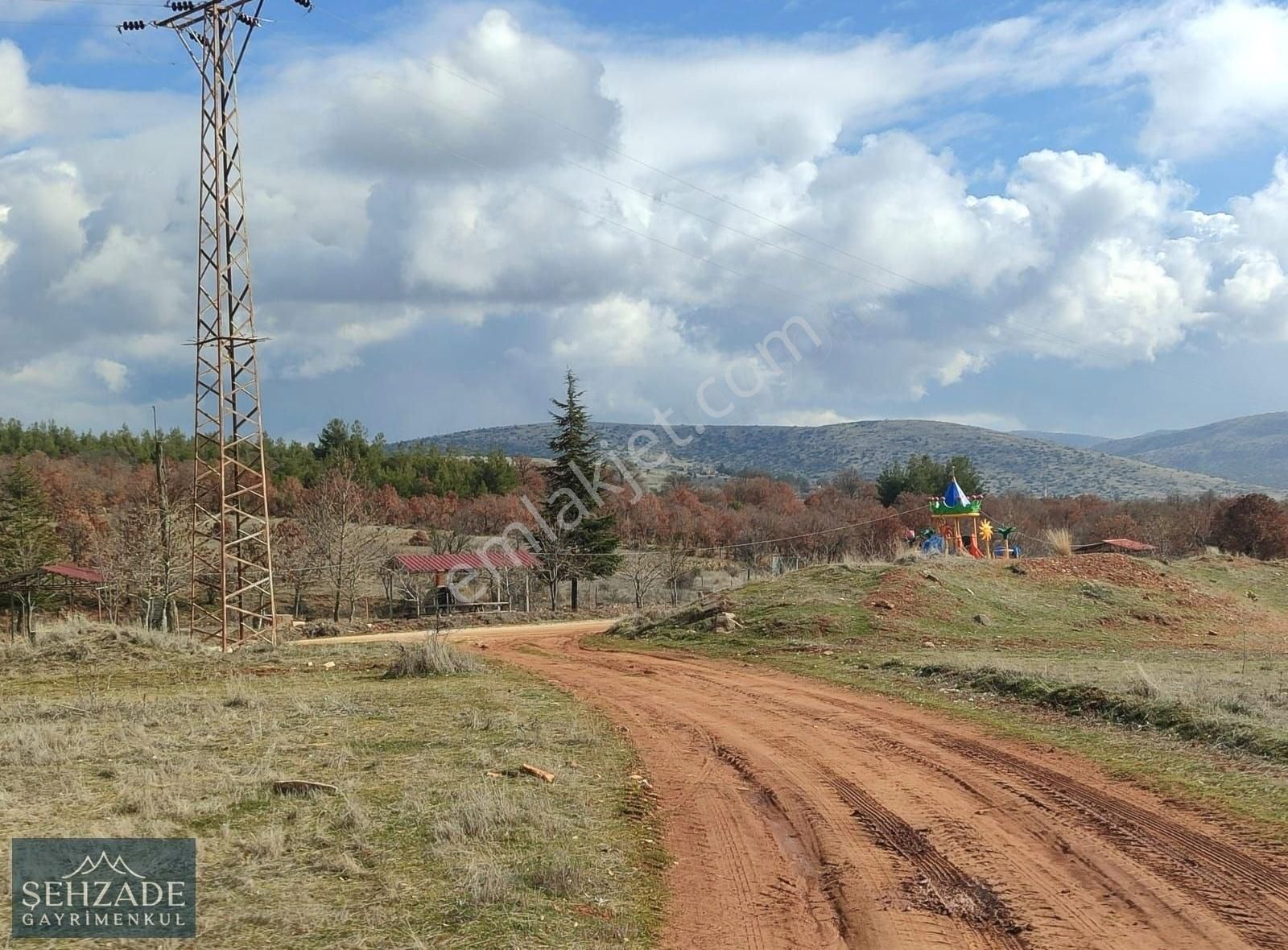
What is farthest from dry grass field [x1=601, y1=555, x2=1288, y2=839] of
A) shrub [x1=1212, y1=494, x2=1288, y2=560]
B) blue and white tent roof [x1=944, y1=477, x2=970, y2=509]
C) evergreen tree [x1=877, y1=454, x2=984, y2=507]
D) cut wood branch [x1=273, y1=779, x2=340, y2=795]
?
evergreen tree [x1=877, y1=454, x2=984, y2=507]

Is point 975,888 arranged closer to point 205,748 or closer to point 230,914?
point 230,914

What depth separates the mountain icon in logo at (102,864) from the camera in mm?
6949

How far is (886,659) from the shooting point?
67.6 feet

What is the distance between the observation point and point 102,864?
7.11 meters

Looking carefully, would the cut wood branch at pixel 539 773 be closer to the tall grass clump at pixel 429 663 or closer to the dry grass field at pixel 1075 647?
the dry grass field at pixel 1075 647

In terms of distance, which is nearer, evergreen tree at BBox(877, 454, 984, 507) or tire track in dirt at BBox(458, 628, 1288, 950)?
tire track in dirt at BBox(458, 628, 1288, 950)

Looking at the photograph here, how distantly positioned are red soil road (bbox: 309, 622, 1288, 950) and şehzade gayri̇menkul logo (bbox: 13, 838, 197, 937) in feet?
10.6

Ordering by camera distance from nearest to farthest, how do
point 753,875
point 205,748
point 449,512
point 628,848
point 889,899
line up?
point 889,899 < point 753,875 < point 628,848 < point 205,748 < point 449,512

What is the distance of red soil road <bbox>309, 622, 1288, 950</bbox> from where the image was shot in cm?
642

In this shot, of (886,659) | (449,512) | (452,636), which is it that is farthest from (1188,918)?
(449,512)

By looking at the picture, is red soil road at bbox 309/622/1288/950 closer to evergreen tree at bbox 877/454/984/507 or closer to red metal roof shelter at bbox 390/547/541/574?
red metal roof shelter at bbox 390/547/541/574

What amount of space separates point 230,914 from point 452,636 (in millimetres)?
29072

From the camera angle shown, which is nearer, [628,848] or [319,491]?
[628,848]

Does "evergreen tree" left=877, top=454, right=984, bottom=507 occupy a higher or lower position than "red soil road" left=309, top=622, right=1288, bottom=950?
higher
